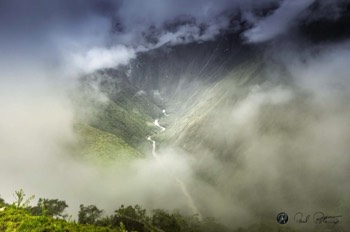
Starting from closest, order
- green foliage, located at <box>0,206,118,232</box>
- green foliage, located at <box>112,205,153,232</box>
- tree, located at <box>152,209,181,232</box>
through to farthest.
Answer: green foliage, located at <box>0,206,118,232</box> < green foliage, located at <box>112,205,153,232</box> < tree, located at <box>152,209,181,232</box>

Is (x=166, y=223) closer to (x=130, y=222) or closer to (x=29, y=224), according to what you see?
(x=130, y=222)

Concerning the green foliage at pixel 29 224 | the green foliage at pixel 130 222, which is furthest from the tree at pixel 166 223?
the green foliage at pixel 29 224

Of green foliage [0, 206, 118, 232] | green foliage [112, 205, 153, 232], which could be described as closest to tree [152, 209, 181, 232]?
green foliage [112, 205, 153, 232]

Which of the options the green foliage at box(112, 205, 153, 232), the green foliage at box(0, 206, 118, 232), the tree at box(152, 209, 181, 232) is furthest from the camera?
the tree at box(152, 209, 181, 232)

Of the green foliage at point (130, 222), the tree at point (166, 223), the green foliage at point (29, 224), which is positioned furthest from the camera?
the tree at point (166, 223)

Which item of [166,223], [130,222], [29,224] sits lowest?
[29,224]

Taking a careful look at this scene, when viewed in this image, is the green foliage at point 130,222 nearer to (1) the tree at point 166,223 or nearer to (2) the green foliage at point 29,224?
(1) the tree at point 166,223

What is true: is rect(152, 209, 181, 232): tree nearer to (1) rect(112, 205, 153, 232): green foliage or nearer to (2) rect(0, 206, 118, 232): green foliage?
(1) rect(112, 205, 153, 232): green foliage

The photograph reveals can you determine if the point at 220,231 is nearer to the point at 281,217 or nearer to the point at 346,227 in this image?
the point at 346,227

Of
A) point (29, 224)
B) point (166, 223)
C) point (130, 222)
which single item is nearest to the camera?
point (29, 224)

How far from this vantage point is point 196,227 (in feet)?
450

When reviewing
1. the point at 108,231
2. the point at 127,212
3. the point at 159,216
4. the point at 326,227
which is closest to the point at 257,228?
the point at 326,227

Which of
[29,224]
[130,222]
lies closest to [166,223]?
[130,222]

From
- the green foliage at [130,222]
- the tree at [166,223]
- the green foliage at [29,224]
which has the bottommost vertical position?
the green foliage at [29,224]
